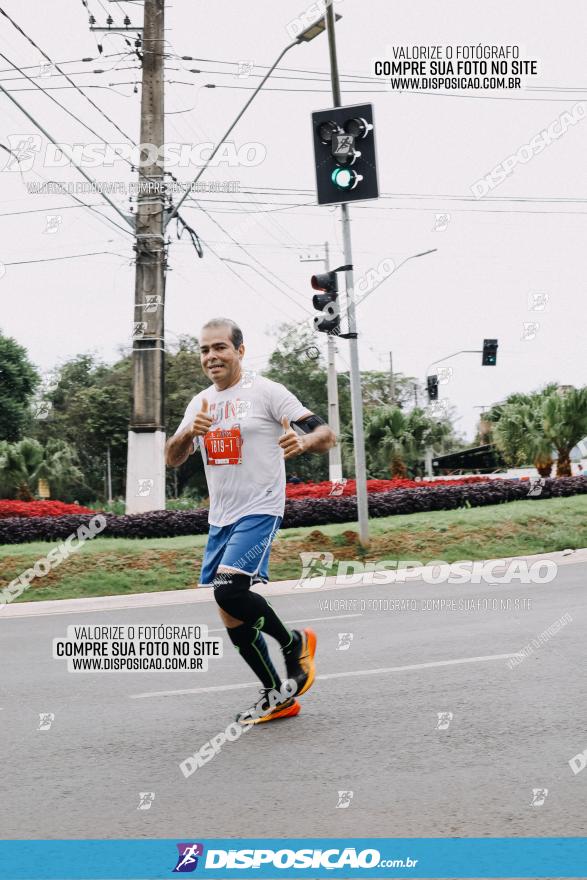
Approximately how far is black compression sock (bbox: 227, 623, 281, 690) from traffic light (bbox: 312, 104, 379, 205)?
7.61 metres

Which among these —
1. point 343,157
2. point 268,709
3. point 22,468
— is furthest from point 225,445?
point 22,468

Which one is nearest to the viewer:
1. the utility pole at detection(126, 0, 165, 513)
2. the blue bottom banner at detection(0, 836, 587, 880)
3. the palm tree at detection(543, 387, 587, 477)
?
the blue bottom banner at detection(0, 836, 587, 880)

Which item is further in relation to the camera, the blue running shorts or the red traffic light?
the red traffic light

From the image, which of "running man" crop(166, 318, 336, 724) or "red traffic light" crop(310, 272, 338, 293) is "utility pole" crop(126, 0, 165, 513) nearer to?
"red traffic light" crop(310, 272, 338, 293)

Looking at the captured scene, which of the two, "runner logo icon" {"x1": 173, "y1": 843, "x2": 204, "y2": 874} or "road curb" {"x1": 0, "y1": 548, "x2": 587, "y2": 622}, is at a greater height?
"road curb" {"x1": 0, "y1": 548, "x2": 587, "y2": 622}

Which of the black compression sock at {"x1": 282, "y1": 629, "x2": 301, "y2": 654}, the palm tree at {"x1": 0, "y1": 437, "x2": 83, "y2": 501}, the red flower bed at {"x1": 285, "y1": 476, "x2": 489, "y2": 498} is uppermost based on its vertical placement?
the palm tree at {"x1": 0, "y1": 437, "x2": 83, "y2": 501}

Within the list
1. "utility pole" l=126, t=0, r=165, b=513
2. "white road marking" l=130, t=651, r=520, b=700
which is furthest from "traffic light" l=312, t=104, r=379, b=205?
"white road marking" l=130, t=651, r=520, b=700

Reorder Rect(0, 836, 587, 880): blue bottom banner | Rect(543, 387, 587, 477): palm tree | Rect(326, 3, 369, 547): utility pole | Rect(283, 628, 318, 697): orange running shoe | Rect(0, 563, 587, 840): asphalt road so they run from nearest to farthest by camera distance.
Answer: Rect(0, 836, 587, 880): blue bottom banner, Rect(0, 563, 587, 840): asphalt road, Rect(283, 628, 318, 697): orange running shoe, Rect(326, 3, 369, 547): utility pole, Rect(543, 387, 587, 477): palm tree

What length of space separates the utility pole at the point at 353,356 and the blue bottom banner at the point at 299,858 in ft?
32.3

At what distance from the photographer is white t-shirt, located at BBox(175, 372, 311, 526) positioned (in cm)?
517

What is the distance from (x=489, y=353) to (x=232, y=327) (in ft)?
86.6

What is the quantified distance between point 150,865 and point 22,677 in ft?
12.7

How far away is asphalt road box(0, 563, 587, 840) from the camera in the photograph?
3.78 m

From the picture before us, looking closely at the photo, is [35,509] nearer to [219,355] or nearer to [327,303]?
[327,303]
